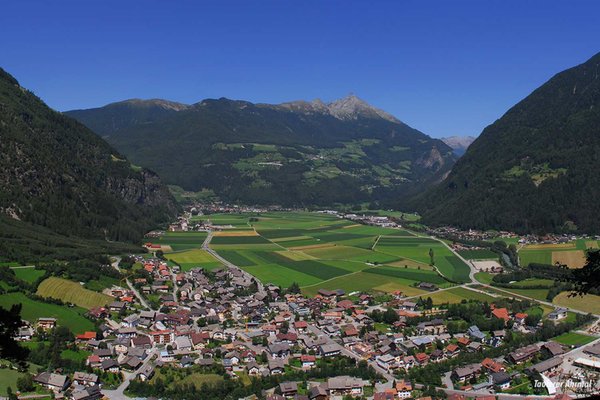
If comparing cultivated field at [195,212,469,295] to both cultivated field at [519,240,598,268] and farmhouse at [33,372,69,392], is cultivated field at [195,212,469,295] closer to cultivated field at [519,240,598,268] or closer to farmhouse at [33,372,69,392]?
cultivated field at [519,240,598,268]

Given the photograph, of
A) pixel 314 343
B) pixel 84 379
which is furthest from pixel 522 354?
pixel 84 379

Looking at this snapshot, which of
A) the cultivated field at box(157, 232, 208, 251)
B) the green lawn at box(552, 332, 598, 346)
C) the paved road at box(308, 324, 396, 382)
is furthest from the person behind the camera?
the cultivated field at box(157, 232, 208, 251)

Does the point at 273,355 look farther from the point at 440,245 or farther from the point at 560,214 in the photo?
the point at 560,214

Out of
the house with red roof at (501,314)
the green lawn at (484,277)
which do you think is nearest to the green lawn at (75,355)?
the house with red roof at (501,314)

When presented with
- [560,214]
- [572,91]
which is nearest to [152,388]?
[560,214]

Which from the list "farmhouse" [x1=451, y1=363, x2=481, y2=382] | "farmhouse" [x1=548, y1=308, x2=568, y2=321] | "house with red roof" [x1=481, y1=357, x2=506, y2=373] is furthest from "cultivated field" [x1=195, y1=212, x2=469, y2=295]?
"farmhouse" [x1=451, y1=363, x2=481, y2=382]
